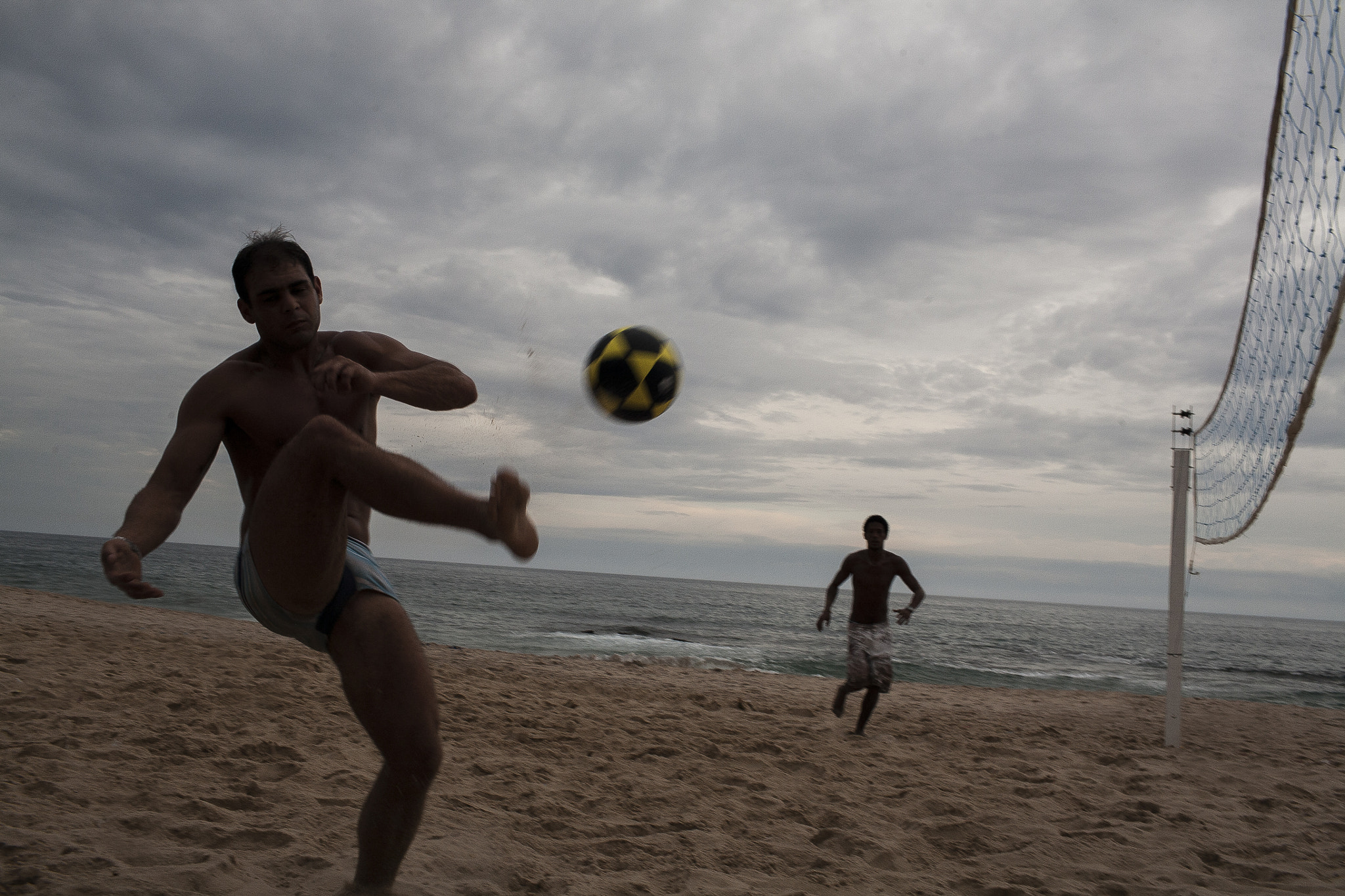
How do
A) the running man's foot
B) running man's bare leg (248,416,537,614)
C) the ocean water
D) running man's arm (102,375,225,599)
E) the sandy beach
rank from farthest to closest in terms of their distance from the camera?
1. the ocean water
2. the running man's foot
3. the sandy beach
4. running man's arm (102,375,225,599)
5. running man's bare leg (248,416,537,614)

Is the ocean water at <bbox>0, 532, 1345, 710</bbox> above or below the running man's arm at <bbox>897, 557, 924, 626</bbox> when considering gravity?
below

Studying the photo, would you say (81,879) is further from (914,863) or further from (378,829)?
(914,863)

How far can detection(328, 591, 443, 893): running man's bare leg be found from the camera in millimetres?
2293

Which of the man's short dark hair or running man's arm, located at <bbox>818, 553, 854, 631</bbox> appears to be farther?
running man's arm, located at <bbox>818, 553, 854, 631</bbox>

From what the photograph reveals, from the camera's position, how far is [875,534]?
7.41 m

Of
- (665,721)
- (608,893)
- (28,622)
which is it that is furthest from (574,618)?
(608,893)

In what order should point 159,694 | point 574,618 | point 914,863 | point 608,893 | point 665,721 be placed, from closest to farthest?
point 608,893
point 914,863
point 159,694
point 665,721
point 574,618

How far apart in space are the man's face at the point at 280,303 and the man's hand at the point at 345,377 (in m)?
0.32

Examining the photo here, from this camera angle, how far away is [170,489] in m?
2.45

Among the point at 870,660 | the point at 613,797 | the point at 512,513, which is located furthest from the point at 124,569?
the point at 870,660

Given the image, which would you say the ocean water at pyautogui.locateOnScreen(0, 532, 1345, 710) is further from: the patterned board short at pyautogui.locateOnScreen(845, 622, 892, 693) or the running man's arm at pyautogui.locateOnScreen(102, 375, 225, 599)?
the running man's arm at pyautogui.locateOnScreen(102, 375, 225, 599)

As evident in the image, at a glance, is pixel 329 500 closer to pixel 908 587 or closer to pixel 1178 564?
pixel 908 587

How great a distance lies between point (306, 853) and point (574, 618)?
1064 inches

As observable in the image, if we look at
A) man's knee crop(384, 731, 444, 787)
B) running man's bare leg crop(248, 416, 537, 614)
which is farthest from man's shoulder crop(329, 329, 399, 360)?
man's knee crop(384, 731, 444, 787)
